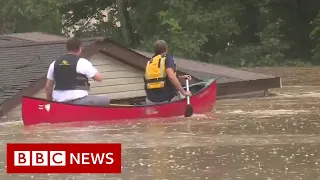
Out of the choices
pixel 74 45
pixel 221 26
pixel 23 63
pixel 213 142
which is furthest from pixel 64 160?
pixel 221 26

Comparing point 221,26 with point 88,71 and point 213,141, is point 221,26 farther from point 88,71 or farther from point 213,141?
point 213,141

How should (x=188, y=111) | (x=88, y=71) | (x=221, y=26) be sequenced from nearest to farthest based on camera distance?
1. (x=88, y=71)
2. (x=188, y=111)
3. (x=221, y=26)

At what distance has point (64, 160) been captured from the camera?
8.00 meters

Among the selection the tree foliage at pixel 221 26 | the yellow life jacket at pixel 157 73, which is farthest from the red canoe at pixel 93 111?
the tree foliage at pixel 221 26

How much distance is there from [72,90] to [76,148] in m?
3.78

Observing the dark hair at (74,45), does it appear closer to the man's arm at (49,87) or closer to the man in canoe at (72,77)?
the man in canoe at (72,77)

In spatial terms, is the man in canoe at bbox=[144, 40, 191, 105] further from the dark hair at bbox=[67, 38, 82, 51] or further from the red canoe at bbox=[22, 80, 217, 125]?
the dark hair at bbox=[67, 38, 82, 51]

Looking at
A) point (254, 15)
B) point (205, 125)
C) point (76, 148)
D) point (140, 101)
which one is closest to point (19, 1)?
point (254, 15)

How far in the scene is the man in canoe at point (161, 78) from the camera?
13078mm

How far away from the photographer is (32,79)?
14.4 meters

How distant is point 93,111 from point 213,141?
293 centimetres

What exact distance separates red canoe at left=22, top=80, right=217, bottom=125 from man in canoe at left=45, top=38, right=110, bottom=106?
206mm

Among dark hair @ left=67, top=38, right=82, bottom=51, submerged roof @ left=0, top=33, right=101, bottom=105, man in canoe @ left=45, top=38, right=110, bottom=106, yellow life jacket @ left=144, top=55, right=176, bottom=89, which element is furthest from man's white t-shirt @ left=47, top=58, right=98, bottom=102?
submerged roof @ left=0, top=33, right=101, bottom=105

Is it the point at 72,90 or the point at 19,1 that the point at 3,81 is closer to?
the point at 72,90
